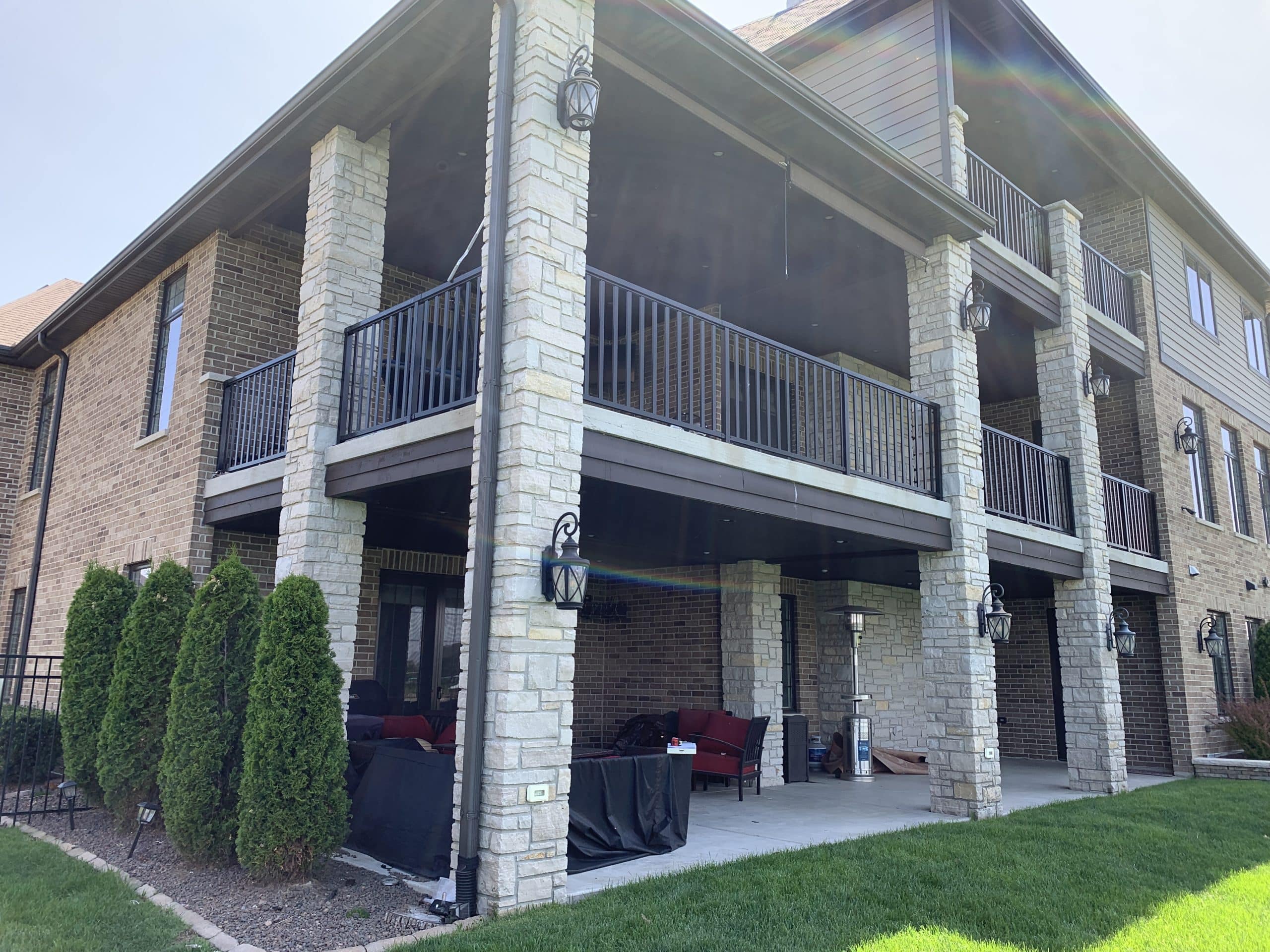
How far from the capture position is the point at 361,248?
7648mm

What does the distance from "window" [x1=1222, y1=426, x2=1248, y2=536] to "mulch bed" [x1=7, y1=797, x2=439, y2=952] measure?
16036 mm

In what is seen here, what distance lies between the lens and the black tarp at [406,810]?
5922 mm

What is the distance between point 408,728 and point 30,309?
12.9m

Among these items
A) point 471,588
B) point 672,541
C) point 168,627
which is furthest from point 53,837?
point 672,541

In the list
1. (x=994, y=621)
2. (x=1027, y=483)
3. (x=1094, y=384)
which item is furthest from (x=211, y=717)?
(x=1094, y=384)

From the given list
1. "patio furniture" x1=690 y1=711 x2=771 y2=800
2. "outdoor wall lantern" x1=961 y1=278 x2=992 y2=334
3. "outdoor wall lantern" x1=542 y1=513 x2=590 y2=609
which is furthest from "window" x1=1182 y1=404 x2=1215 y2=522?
"outdoor wall lantern" x1=542 y1=513 x2=590 y2=609

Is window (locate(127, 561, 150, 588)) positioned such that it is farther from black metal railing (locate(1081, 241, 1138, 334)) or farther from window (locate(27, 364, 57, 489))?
black metal railing (locate(1081, 241, 1138, 334))

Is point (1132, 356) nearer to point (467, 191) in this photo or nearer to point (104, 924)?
point (467, 191)

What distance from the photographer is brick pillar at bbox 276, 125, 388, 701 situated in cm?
709

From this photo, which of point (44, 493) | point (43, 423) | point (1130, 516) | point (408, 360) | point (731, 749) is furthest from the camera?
point (43, 423)

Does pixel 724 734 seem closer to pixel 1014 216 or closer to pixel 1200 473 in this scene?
pixel 1014 216

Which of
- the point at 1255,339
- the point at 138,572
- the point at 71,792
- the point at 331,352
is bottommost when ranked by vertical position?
the point at 71,792

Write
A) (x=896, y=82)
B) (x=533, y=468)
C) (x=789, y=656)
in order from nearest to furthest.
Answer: (x=533, y=468) < (x=896, y=82) < (x=789, y=656)

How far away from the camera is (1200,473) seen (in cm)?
1534
